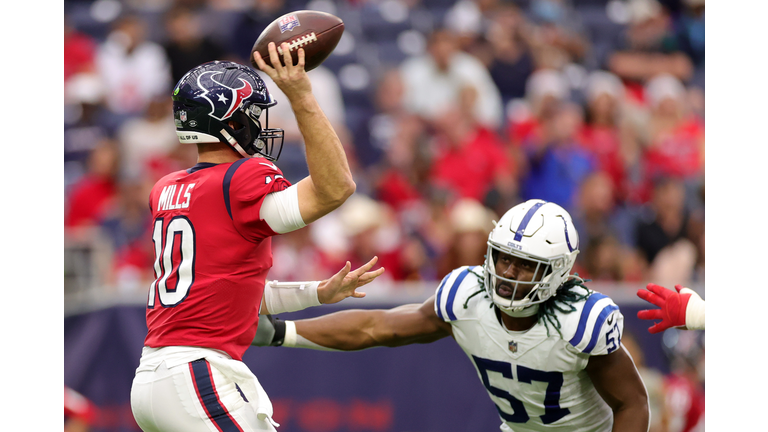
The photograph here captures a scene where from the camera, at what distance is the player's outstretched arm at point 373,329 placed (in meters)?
4.05

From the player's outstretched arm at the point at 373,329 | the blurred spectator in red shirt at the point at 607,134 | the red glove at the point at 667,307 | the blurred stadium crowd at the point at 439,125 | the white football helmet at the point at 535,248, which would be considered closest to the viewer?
the white football helmet at the point at 535,248

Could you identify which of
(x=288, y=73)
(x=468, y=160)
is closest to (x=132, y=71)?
(x=468, y=160)

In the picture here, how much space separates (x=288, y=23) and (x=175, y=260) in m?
1.02

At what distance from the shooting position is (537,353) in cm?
371

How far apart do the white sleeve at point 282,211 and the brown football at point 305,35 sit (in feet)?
1.76

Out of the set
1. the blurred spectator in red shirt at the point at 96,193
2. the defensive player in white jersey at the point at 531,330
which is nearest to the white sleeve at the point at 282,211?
the defensive player in white jersey at the point at 531,330

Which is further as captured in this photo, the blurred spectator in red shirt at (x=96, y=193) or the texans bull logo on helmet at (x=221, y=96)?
the blurred spectator in red shirt at (x=96, y=193)

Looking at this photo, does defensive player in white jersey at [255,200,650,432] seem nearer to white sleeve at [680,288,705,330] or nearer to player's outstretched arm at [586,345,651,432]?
player's outstretched arm at [586,345,651,432]

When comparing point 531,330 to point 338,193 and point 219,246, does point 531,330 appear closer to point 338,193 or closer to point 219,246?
point 338,193

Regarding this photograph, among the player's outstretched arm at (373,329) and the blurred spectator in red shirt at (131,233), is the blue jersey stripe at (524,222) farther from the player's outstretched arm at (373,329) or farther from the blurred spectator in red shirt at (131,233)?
the blurred spectator in red shirt at (131,233)

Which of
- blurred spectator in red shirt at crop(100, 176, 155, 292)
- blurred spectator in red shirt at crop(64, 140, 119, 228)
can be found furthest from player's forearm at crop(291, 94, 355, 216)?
blurred spectator in red shirt at crop(64, 140, 119, 228)

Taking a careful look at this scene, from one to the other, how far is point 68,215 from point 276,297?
5032 mm

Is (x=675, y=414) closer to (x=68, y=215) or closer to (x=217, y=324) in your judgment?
(x=217, y=324)

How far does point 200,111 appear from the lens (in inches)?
129
